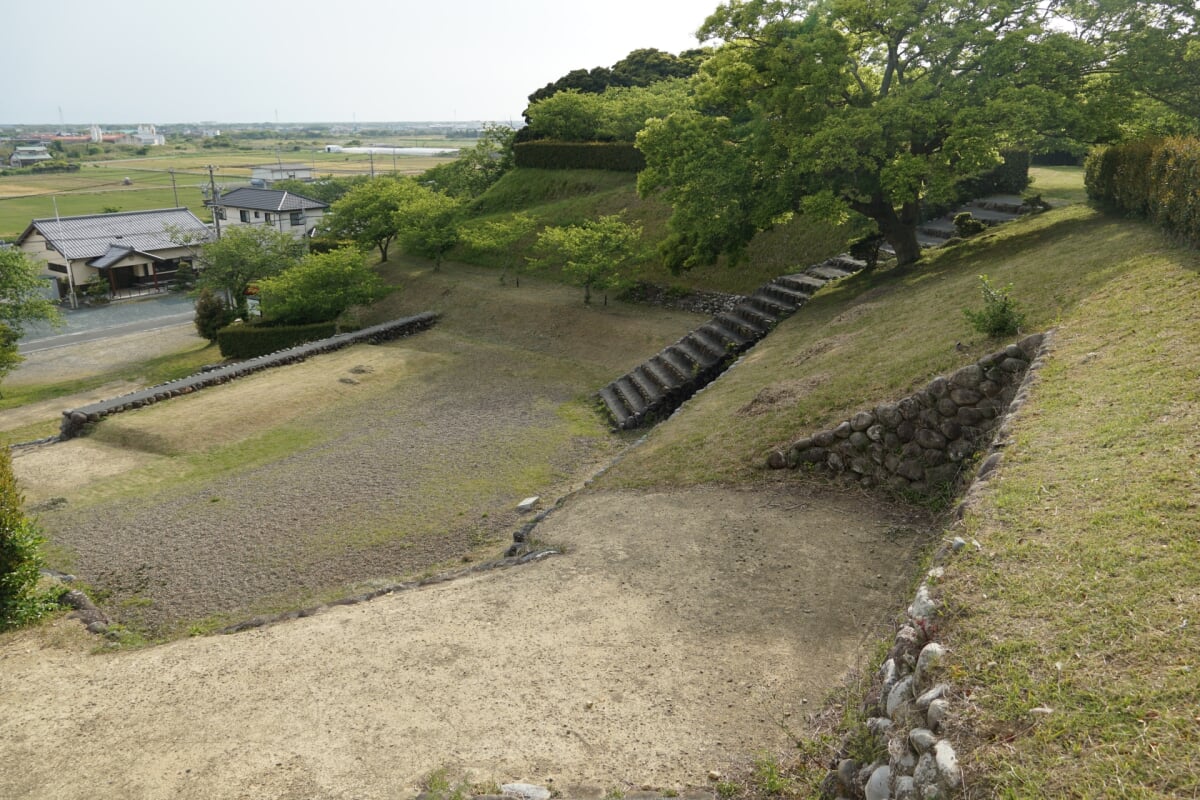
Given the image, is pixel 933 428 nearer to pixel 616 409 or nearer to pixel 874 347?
pixel 874 347

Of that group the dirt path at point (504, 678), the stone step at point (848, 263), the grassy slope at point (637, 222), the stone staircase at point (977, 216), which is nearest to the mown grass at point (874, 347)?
the dirt path at point (504, 678)

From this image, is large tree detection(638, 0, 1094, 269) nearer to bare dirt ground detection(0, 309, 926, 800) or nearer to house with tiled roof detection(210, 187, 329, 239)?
Answer: bare dirt ground detection(0, 309, 926, 800)

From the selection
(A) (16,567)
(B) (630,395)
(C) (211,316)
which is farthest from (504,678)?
(C) (211,316)

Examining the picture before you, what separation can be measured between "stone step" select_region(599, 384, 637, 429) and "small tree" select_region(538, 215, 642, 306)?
20.9 ft

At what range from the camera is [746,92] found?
59.4ft

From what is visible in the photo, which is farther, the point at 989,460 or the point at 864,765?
the point at 989,460

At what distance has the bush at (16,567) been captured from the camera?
920 cm

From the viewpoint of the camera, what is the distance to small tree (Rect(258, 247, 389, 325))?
26297 mm

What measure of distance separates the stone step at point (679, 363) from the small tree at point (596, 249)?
5.45 meters

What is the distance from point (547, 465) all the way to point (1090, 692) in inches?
433

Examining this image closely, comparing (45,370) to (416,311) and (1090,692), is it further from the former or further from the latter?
(1090,692)

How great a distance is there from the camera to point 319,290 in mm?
26516

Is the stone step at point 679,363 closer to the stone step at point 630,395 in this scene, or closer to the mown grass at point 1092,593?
the stone step at point 630,395

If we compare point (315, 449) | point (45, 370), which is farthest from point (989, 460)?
point (45, 370)
